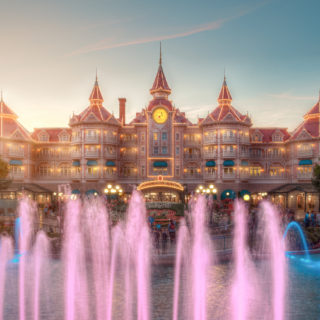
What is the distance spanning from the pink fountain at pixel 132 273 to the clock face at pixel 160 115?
1163 inches

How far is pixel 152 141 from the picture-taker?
211 ft

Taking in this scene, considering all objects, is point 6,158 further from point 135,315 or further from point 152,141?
point 135,315

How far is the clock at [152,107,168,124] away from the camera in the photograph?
210ft

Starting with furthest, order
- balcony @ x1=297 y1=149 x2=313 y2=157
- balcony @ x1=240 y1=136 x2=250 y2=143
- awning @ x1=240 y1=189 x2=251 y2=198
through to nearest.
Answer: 1. balcony @ x1=240 y1=136 x2=250 y2=143
2. awning @ x1=240 y1=189 x2=251 y2=198
3. balcony @ x1=297 y1=149 x2=313 y2=157

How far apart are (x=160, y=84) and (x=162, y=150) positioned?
12120mm

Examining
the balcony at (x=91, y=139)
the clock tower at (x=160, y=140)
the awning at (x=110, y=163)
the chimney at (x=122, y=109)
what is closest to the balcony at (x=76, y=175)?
the awning at (x=110, y=163)

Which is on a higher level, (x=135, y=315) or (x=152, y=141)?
(x=152, y=141)

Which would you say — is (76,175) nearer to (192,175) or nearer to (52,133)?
(52,133)

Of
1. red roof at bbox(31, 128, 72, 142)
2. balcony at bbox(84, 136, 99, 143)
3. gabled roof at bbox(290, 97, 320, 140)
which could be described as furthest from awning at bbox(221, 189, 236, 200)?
red roof at bbox(31, 128, 72, 142)

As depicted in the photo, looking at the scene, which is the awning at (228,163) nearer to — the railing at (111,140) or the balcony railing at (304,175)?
the balcony railing at (304,175)

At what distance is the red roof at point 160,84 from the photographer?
66894mm

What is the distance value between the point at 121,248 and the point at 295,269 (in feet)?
40.1

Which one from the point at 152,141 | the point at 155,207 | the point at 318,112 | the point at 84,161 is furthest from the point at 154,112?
the point at 318,112

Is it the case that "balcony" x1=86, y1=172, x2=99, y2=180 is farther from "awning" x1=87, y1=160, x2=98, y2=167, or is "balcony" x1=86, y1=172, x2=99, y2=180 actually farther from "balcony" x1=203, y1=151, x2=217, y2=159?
"balcony" x1=203, y1=151, x2=217, y2=159
